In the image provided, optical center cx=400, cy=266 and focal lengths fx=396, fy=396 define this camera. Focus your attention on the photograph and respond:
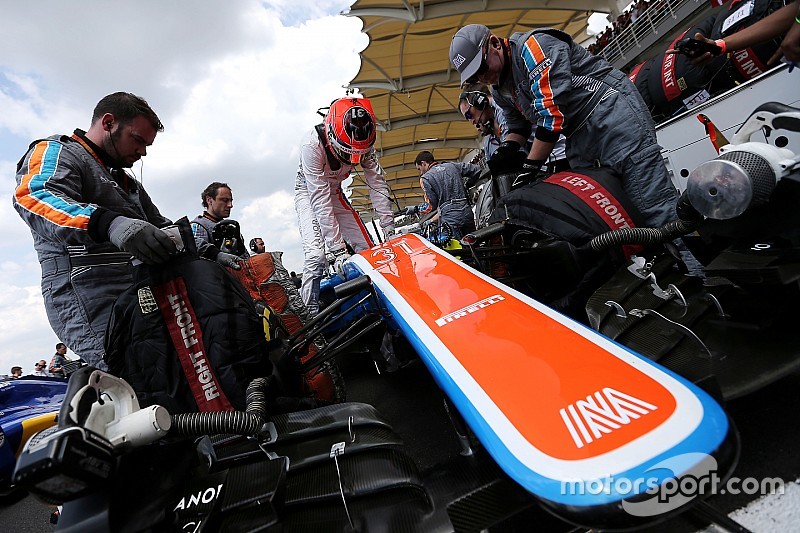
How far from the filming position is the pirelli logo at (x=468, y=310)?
4.15 feet

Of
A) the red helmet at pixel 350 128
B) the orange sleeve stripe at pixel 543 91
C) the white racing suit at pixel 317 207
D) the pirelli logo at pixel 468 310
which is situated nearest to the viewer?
the pirelli logo at pixel 468 310

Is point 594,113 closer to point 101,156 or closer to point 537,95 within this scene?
point 537,95

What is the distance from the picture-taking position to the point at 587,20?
13305 millimetres

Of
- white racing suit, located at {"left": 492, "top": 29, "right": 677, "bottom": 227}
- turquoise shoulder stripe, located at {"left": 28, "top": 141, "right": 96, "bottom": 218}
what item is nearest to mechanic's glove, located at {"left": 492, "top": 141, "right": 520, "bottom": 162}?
white racing suit, located at {"left": 492, "top": 29, "right": 677, "bottom": 227}

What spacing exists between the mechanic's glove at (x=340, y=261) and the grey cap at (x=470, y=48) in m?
1.42

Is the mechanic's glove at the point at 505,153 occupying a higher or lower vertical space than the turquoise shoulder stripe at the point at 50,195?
lower

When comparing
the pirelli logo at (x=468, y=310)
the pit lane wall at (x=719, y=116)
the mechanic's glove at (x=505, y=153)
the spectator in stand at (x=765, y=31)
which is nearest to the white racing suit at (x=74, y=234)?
the pirelli logo at (x=468, y=310)

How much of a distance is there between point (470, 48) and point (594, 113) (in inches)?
32.6

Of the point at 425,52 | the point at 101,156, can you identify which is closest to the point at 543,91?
the point at 101,156

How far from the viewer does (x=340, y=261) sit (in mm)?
2576

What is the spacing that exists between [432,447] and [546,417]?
3.26 ft

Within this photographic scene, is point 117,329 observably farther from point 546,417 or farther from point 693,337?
point 693,337

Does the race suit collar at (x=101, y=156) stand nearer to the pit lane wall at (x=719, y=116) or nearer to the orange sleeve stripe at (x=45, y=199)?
the orange sleeve stripe at (x=45, y=199)

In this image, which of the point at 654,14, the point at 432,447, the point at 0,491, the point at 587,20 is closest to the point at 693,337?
the point at 432,447
